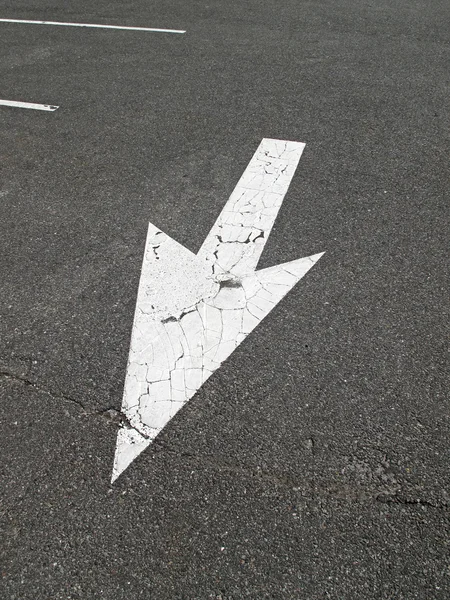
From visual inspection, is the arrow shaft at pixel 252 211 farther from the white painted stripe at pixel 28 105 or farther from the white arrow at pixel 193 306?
the white painted stripe at pixel 28 105

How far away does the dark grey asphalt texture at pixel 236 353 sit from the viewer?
2.56 metres

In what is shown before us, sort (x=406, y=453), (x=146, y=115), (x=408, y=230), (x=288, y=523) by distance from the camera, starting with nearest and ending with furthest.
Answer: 1. (x=288, y=523)
2. (x=406, y=453)
3. (x=408, y=230)
4. (x=146, y=115)

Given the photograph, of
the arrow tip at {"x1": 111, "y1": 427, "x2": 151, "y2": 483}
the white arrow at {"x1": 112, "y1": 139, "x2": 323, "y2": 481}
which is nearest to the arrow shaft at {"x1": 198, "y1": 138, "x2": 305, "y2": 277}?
the white arrow at {"x1": 112, "y1": 139, "x2": 323, "y2": 481}

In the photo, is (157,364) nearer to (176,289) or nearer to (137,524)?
(176,289)

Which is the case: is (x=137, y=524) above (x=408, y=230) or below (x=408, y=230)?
below

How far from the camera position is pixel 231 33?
8078 mm

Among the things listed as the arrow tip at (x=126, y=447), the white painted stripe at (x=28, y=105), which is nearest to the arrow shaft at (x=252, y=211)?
the arrow tip at (x=126, y=447)

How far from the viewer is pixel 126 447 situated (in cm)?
296

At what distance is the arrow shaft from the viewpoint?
415 cm

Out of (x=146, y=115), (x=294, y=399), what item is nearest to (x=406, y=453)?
(x=294, y=399)

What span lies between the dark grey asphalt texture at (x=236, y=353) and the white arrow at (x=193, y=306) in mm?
79

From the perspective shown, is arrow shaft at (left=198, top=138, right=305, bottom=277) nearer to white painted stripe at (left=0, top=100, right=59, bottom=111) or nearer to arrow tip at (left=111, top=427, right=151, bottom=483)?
arrow tip at (left=111, top=427, right=151, bottom=483)

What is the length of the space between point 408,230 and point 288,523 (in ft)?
8.36

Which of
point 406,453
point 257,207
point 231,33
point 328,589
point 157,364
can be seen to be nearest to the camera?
point 328,589
